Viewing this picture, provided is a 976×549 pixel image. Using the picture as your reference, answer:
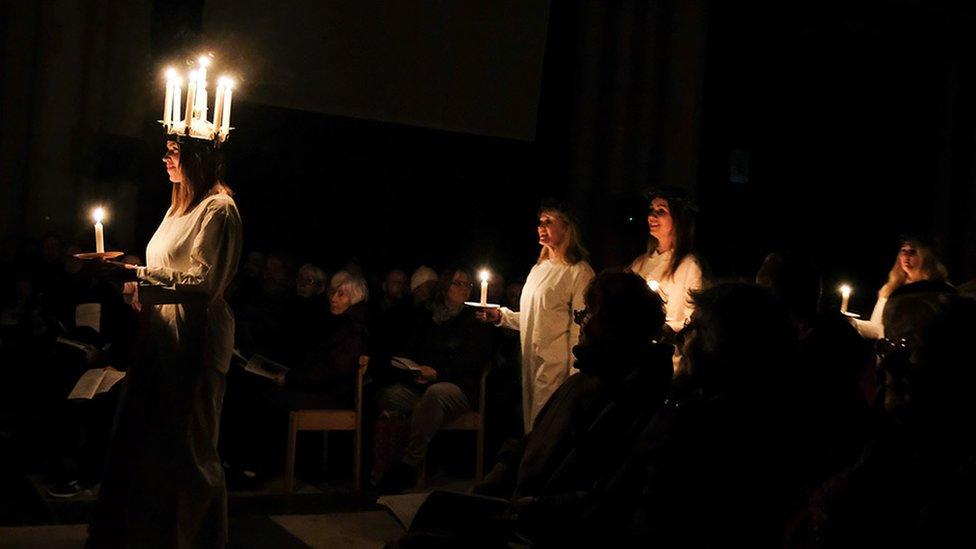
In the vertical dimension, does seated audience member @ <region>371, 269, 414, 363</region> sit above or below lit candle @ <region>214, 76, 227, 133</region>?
below

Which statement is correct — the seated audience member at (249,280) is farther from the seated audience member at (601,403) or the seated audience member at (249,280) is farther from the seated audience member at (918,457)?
the seated audience member at (918,457)

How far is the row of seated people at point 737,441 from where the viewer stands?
5.36ft

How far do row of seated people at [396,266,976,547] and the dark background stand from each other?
14.1 feet

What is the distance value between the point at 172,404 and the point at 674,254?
251 centimetres

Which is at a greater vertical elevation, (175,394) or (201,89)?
(201,89)

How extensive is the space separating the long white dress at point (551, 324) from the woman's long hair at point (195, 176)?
2006 mm

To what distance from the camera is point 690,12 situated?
7.51 meters

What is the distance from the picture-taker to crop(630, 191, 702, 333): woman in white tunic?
4.66 meters

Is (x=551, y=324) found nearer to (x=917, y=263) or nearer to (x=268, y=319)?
(x=268, y=319)

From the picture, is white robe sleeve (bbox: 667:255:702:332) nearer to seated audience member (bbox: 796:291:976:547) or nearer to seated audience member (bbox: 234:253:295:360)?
seated audience member (bbox: 234:253:295:360)

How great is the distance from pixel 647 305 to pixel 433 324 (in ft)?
11.7

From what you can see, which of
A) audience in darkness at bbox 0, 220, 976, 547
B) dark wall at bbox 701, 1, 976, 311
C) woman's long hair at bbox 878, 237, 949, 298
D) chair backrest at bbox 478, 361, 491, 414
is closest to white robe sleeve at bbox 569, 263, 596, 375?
chair backrest at bbox 478, 361, 491, 414

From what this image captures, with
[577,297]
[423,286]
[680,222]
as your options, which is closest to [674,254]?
[680,222]

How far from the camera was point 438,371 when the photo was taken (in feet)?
18.1
